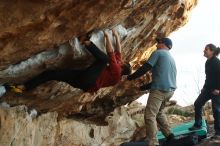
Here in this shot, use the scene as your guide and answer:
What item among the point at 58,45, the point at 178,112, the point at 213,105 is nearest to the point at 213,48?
the point at 213,105

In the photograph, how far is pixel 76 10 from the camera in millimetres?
7695

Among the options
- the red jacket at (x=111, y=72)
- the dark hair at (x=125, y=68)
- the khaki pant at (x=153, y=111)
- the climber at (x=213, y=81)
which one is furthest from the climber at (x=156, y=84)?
the climber at (x=213, y=81)

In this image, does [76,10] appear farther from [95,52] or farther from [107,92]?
[107,92]

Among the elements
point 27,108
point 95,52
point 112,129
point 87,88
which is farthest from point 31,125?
point 112,129

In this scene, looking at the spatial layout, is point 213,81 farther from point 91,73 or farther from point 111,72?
point 91,73

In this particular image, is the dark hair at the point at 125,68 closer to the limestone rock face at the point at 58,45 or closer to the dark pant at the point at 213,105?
the limestone rock face at the point at 58,45

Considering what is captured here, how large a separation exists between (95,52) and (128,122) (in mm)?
7048

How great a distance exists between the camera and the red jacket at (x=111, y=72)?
9125mm

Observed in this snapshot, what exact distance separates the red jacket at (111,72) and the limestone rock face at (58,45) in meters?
0.57

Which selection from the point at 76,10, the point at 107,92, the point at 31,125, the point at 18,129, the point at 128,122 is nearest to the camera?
the point at 76,10

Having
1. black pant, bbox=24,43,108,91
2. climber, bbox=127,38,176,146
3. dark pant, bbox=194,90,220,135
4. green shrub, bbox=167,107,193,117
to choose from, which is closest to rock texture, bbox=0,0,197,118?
black pant, bbox=24,43,108,91

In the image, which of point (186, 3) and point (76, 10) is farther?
point (186, 3)

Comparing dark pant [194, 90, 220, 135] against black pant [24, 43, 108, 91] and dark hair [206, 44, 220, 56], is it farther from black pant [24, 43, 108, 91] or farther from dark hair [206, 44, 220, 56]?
black pant [24, 43, 108, 91]

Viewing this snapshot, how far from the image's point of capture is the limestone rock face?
7328 millimetres
